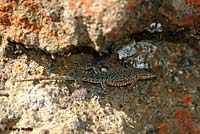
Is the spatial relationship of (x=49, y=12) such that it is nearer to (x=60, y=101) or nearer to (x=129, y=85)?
(x=60, y=101)

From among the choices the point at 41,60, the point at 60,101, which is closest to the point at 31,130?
the point at 60,101

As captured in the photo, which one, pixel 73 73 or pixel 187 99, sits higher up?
pixel 73 73

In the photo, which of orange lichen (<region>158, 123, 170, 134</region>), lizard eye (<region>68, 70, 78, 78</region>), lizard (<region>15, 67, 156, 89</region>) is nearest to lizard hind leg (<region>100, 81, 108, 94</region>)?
lizard (<region>15, 67, 156, 89</region>)

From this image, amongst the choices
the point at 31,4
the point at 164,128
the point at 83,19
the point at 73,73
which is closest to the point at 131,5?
the point at 83,19

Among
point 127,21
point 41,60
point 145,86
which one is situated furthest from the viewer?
point 145,86

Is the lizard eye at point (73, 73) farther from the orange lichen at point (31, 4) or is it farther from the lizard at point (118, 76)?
the orange lichen at point (31, 4)

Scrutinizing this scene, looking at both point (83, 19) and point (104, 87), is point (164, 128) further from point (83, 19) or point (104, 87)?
point (83, 19)
